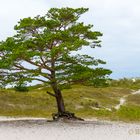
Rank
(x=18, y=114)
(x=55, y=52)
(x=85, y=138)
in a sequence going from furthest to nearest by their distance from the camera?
(x=18, y=114) → (x=55, y=52) → (x=85, y=138)

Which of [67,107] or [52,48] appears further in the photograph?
[67,107]

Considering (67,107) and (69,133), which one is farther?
(67,107)

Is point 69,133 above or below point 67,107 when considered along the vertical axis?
below

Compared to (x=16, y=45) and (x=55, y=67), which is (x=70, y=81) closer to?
(x=55, y=67)

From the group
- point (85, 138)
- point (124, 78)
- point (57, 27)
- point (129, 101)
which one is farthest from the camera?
point (124, 78)

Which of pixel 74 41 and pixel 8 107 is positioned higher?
pixel 74 41

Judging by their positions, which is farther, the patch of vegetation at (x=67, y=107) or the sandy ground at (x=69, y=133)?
the patch of vegetation at (x=67, y=107)

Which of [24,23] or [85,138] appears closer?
[85,138]

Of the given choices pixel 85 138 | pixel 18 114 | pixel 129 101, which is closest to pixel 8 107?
pixel 18 114

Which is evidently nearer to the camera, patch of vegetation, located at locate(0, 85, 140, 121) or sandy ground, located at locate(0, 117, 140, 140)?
sandy ground, located at locate(0, 117, 140, 140)

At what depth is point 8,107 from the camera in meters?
67.1

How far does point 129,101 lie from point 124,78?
222 ft

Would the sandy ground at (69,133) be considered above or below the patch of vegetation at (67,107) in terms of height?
below

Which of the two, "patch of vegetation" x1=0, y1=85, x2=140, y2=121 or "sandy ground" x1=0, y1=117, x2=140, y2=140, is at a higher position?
"patch of vegetation" x1=0, y1=85, x2=140, y2=121
